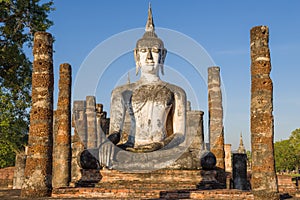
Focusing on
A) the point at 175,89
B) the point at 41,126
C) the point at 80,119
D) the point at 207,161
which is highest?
the point at 175,89

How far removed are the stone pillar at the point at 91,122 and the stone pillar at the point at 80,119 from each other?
60 centimetres

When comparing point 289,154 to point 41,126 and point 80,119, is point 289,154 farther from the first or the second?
point 41,126

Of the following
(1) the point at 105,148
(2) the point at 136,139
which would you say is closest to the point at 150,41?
(2) the point at 136,139

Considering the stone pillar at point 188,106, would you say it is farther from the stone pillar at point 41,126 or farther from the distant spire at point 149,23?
the stone pillar at point 41,126

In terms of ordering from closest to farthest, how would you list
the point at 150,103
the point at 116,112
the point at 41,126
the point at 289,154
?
the point at 41,126, the point at 116,112, the point at 150,103, the point at 289,154

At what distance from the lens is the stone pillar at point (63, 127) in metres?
11.7

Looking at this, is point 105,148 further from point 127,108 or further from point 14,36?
point 14,36

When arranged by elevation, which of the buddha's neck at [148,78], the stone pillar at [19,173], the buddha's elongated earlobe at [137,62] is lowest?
the stone pillar at [19,173]

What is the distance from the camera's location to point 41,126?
8.23 m

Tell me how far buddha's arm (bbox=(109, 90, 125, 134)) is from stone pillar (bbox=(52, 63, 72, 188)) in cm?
159

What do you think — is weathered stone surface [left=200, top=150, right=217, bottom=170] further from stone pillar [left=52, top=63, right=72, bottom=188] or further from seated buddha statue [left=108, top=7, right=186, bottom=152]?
stone pillar [left=52, top=63, right=72, bottom=188]

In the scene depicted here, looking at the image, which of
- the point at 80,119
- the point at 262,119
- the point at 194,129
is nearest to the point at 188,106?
the point at 194,129

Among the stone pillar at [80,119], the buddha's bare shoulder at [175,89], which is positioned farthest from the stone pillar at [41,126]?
the stone pillar at [80,119]

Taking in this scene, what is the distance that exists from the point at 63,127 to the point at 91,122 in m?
6.30
